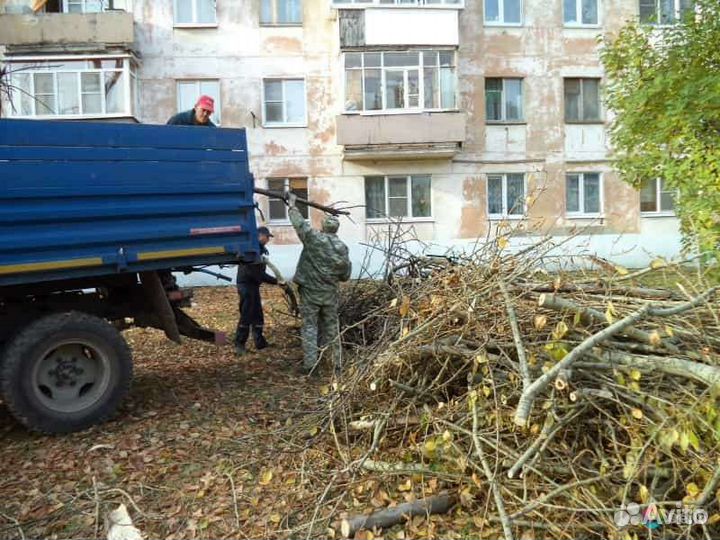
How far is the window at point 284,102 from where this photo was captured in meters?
18.1

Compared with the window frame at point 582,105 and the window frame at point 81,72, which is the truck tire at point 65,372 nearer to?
the window frame at point 81,72

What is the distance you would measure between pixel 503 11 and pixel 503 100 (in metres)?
2.66

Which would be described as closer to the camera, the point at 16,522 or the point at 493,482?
the point at 493,482

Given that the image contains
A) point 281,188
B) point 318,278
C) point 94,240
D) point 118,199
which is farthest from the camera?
point 281,188

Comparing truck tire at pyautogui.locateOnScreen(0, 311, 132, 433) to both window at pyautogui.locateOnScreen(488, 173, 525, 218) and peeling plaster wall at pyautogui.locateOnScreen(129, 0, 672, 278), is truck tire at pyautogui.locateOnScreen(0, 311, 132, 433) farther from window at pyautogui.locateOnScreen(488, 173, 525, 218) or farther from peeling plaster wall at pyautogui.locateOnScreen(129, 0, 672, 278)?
window at pyautogui.locateOnScreen(488, 173, 525, 218)

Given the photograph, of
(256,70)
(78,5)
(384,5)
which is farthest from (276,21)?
(78,5)

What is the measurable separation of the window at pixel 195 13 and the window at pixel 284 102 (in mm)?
2374

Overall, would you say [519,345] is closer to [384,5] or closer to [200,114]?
[200,114]

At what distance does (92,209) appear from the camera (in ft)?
16.5

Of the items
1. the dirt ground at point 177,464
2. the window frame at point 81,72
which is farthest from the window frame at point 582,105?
the dirt ground at point 177,464

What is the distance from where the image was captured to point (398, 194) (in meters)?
18.5

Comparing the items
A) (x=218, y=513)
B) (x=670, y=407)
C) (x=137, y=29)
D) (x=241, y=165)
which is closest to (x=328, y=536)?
(x=218, y=513)

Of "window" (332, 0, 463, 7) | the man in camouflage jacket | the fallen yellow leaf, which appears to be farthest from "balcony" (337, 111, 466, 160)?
the fallen yellow leaf

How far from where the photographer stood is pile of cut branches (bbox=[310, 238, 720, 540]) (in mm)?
3074
